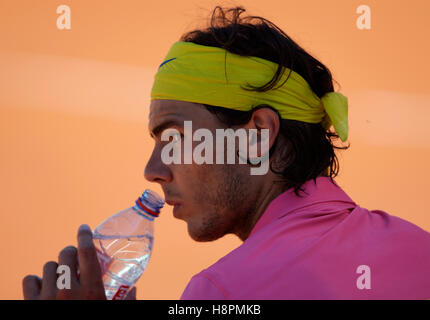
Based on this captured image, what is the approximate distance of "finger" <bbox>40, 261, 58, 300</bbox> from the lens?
3.74 ft

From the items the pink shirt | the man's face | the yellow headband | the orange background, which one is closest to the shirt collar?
the pink shirt

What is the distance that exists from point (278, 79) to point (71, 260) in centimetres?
68

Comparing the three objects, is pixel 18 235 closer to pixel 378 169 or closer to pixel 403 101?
pixel 378 169

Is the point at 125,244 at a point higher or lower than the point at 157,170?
lower

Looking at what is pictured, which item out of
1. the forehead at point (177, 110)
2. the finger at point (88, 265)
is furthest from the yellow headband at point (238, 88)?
the finger at point (88, 265)

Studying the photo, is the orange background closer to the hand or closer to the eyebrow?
the eyebrow

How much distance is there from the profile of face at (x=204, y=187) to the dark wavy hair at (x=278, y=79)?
0.07 m

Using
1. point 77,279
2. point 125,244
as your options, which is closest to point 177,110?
point 125,244

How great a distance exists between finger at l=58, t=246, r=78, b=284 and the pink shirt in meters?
0.28

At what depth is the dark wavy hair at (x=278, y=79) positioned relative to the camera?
139 cm

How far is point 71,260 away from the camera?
1163 millimetres

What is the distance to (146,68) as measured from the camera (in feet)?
11.2

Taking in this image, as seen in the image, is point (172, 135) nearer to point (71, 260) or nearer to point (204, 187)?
point (204, 187)
